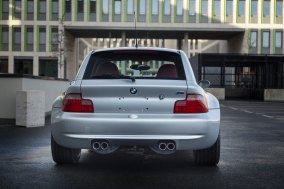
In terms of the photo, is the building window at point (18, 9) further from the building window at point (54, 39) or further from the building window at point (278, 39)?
the building window at point (278, 39)

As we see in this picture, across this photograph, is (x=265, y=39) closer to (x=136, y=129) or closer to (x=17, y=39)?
(x=17, y=39)

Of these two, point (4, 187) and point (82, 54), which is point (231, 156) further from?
point (82, 54)

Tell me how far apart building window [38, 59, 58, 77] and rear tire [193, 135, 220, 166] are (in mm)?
51291

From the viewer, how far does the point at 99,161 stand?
22.4ft

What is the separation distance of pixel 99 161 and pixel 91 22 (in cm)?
4852

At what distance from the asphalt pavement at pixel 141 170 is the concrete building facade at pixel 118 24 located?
46.2m

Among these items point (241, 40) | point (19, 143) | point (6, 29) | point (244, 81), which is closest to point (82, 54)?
point (6, 29)

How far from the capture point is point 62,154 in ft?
20.6

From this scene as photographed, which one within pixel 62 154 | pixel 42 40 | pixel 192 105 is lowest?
pixel 62 154

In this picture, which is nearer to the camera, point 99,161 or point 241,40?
point 99,161

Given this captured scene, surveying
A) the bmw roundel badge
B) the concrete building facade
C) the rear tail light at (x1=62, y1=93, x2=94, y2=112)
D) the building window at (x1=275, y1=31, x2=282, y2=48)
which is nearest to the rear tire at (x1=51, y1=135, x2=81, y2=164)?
the rear tail light at (x1=62, y1=93, x2=94, y2=112)

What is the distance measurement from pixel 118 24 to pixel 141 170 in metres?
48.8

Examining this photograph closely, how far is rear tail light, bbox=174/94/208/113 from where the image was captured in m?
5.63

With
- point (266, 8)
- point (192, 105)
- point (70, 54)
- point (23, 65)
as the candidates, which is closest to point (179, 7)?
point (266, 8)
